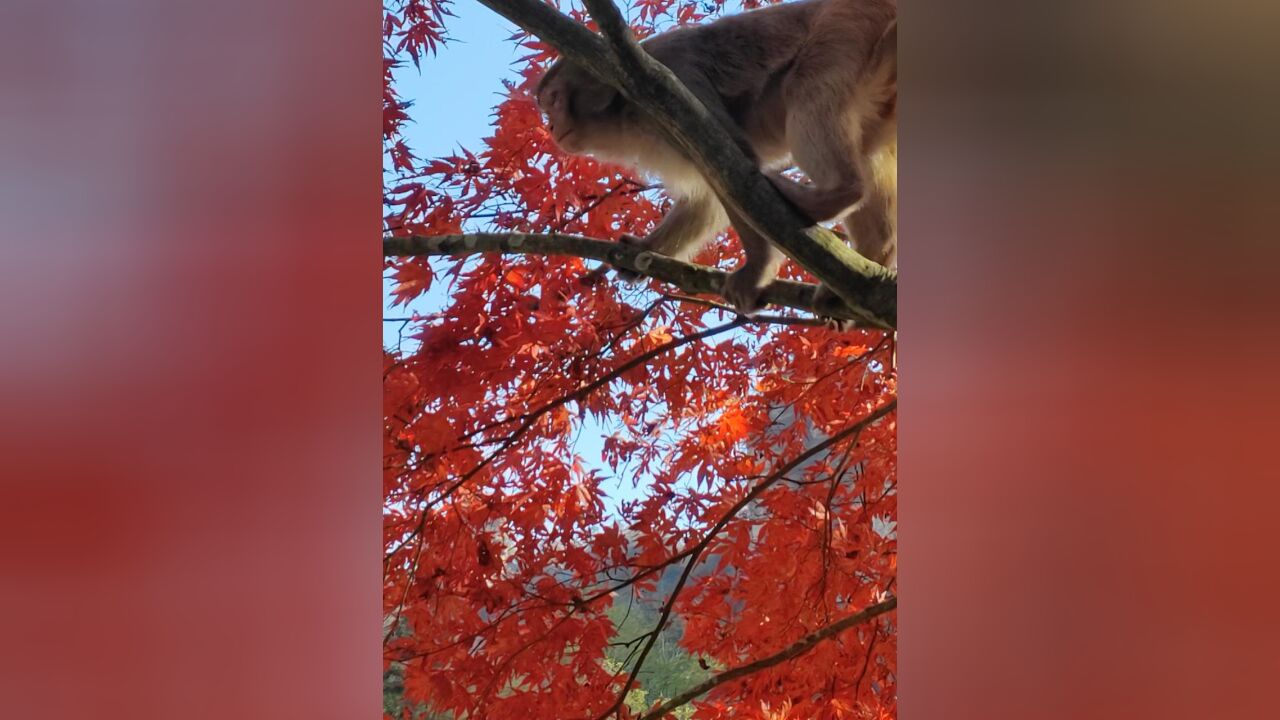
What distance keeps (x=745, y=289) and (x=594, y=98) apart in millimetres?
505

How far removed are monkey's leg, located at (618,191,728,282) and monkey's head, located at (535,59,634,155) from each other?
18 centimetres

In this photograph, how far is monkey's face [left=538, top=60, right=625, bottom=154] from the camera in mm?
→ 1736

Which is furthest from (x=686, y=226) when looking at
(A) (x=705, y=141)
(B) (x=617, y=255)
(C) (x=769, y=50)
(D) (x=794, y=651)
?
(D) (x=794, y=651)

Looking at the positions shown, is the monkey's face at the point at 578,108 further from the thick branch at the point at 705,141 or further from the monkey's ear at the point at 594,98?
the thick branch at the point at 705,141

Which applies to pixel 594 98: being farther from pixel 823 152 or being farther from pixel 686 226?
pixel 823 152

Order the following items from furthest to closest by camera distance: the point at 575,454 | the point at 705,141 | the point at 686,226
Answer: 1. the point at 575,454
2. the point at 686,226
3. the point at 705,141

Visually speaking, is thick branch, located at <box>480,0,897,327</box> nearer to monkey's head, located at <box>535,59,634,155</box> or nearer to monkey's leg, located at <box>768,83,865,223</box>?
monkey's leg, located at <box>768,83,865,223</box>

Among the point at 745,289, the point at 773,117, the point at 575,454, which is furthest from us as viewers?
the point at 575,454

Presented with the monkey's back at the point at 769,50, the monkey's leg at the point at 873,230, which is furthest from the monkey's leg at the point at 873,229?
the monkey's back at the point at 769,50

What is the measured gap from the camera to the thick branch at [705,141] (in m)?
0.98

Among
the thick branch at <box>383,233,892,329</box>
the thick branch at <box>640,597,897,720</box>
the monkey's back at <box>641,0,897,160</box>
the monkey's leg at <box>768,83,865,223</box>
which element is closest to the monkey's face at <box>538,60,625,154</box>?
the monkey's back at <box>641,0,897,160</box>

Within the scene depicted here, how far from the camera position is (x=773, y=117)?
66.5 inches

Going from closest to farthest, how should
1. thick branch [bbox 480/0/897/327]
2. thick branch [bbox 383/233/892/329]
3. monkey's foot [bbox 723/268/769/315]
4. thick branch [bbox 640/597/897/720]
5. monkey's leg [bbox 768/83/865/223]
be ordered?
thick branch [bbox 480/0/897/327], monkey's leg [bbox 768/83/865/223], thick branch [bbox 383/233/892/329], monkey's foot [bbox 723/268/769/315], thick branch [bbox 640/597/897/720]
